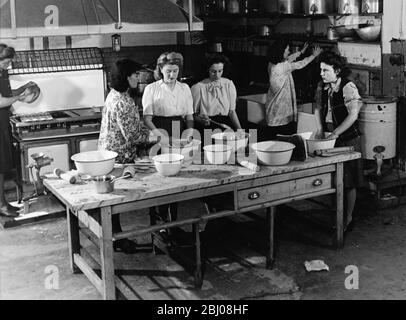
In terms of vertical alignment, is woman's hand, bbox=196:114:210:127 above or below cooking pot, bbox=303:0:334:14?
below

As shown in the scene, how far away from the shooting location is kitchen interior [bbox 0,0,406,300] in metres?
4.72

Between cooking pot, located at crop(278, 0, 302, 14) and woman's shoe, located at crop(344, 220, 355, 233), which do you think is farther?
cooking pot, located at crop(278, 0, 302, 14)

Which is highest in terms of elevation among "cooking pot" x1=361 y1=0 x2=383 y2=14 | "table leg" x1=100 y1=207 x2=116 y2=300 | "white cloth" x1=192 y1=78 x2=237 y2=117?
"cooking pot" x1=361 y1=0 x2=383 y2=14

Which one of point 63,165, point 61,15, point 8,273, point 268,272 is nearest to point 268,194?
point 268,272

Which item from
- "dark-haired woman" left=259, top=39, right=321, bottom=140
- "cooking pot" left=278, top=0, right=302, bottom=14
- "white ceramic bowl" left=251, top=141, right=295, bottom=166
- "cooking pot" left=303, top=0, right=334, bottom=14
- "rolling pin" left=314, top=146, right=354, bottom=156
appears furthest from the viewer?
"cooking pot" left=278, top=0, right=302, bottom=14

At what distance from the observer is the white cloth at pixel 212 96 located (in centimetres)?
638

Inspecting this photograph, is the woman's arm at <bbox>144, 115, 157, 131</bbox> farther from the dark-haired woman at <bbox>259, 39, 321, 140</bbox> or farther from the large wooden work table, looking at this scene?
the dark-haired woman at <bbox>259, 39, 321, 140</bbox>

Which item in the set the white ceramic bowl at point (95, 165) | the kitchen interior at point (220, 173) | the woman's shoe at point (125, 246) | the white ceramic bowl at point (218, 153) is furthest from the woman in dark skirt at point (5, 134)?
the white ceramic bowl at point (218, 153)

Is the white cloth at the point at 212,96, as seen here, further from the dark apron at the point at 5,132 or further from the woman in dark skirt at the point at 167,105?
the dark apron at the point at 5,132

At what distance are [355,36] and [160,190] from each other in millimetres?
4393

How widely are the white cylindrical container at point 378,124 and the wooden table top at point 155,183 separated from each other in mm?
2039

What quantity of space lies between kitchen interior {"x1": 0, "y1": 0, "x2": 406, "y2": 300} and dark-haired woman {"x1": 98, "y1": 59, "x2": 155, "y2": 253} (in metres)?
0.78

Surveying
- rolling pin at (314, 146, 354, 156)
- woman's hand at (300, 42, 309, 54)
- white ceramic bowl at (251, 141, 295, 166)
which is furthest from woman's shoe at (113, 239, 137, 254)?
woman's hand at (300, 42, 309, 54)

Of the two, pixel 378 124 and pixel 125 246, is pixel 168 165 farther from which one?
pixel 378 124
